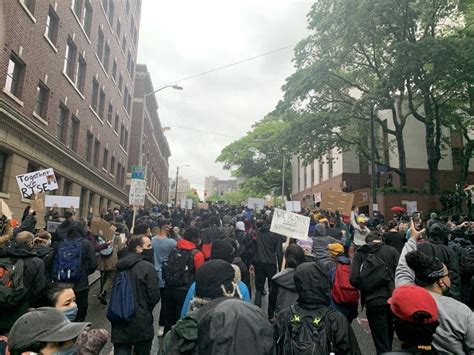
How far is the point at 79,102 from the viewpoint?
21.2 m

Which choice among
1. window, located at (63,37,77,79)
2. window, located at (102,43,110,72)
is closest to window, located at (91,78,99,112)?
window, located at (102,43,110,72)

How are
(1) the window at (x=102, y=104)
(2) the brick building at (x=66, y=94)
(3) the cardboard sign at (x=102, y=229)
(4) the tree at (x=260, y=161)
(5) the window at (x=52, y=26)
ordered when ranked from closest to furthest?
(3) the cardboard sign at (x=102, y=229) → (2) the brick building at (x=66, y=94) → (5) the window at (x=52, y=26) → (1) the window at (x=102, y=104) → (4) the tree at (x=260, y=161)

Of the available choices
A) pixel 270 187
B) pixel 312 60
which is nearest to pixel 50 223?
pixel 312 60

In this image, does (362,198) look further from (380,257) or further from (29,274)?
(29,274)

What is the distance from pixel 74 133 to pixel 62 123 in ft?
6.05

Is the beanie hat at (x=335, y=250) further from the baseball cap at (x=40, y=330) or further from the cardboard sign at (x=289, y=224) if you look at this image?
the baseball cap at (x=40, y=330)

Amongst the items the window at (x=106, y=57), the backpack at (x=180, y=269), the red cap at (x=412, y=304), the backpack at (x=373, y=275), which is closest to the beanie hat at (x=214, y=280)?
the red cap at (x=412, y=304)

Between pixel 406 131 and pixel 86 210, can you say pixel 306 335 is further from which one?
pixel 406 131

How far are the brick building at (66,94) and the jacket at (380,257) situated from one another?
1192 centimetres

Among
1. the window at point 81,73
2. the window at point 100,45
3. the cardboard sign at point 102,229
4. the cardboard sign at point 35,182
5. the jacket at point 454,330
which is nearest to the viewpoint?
the jacket at point 454,330

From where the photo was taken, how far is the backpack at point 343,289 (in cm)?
529

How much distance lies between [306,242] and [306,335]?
Answer: 4.69 m

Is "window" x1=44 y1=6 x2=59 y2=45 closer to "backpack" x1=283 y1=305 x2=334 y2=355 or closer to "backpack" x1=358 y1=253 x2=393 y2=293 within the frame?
"backpack" x1=358 y1=253 x2=393 y2=293

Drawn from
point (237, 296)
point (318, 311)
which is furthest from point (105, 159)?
point (318, 311)
